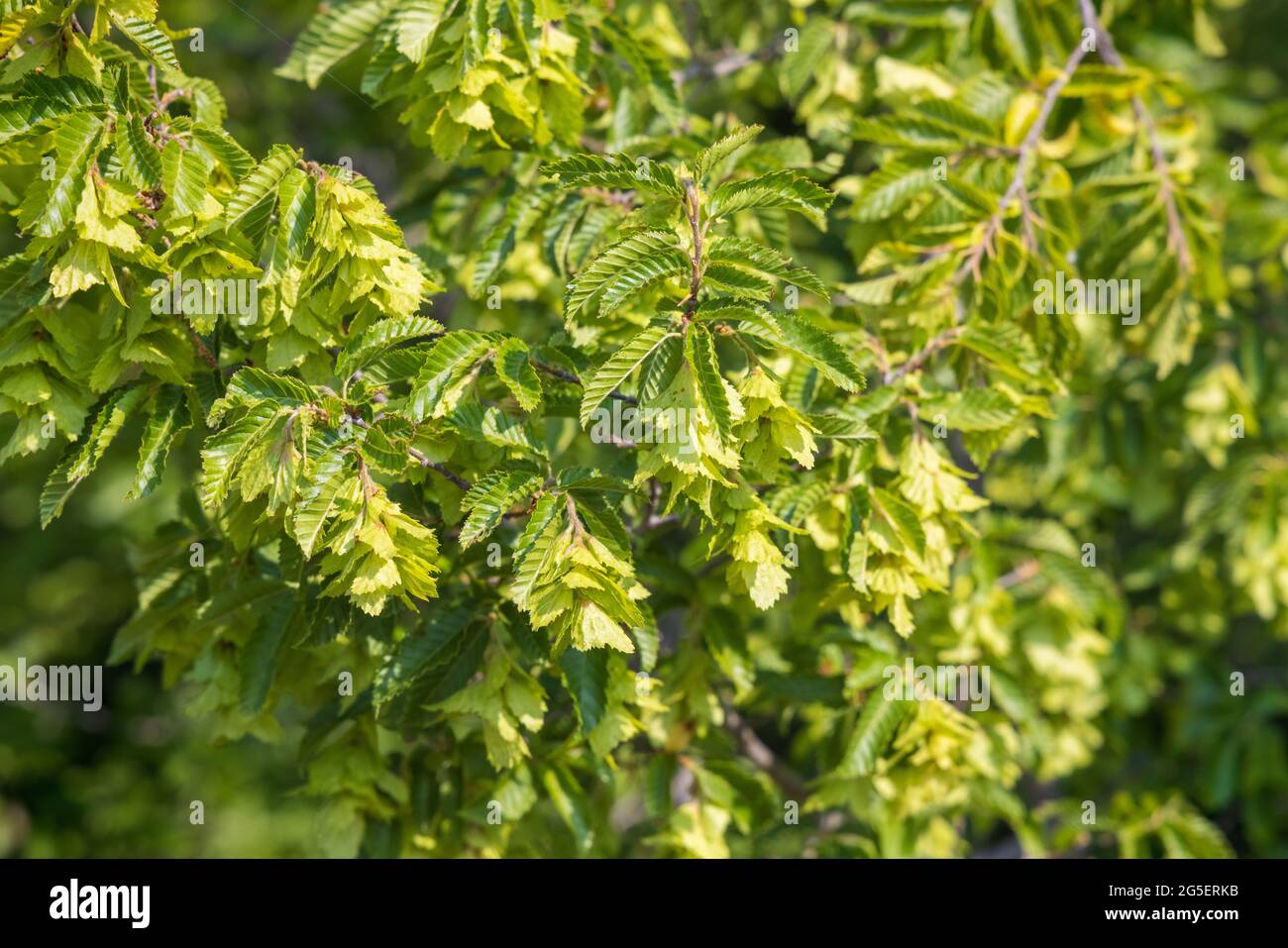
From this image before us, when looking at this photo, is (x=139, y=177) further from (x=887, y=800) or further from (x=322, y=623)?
(x=887, y=800)

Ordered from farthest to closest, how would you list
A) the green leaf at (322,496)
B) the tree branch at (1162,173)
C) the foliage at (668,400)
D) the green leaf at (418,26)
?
1. the tree branch at (1162,173)
2. the green leaf at (418,26)
3. the foliage at (668,400)
4. the green leaf at (322,496)

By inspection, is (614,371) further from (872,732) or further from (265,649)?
(872,732)

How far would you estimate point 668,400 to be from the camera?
172cm

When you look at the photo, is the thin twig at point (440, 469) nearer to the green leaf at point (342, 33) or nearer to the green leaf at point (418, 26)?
the green leaf at point (418, 26)

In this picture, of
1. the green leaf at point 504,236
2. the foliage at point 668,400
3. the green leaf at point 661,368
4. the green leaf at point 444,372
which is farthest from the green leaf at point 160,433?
the green leaf at point 661,368

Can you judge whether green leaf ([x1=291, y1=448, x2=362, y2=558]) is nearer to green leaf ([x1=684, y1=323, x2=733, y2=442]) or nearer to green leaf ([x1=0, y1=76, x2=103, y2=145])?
green leaf ([x1=684, y1=323, x2=733, y2=442])

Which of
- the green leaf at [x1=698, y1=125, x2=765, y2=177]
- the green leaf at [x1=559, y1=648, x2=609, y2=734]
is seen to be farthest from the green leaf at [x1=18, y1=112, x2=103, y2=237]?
the green leaf at [x1=559, y1=648, x2=609, y2=734]

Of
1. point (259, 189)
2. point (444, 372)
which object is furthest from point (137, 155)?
point (444, 372)

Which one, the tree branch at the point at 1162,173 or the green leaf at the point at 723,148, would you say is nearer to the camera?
the green leaf at the point at 723,148

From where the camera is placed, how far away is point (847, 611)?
2490 mm

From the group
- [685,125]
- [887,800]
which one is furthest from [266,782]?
[685,125]

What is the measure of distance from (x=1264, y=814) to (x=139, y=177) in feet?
11.6

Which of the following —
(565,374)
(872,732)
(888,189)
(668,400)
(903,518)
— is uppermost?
(888,189)

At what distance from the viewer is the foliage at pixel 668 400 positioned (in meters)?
1.77
